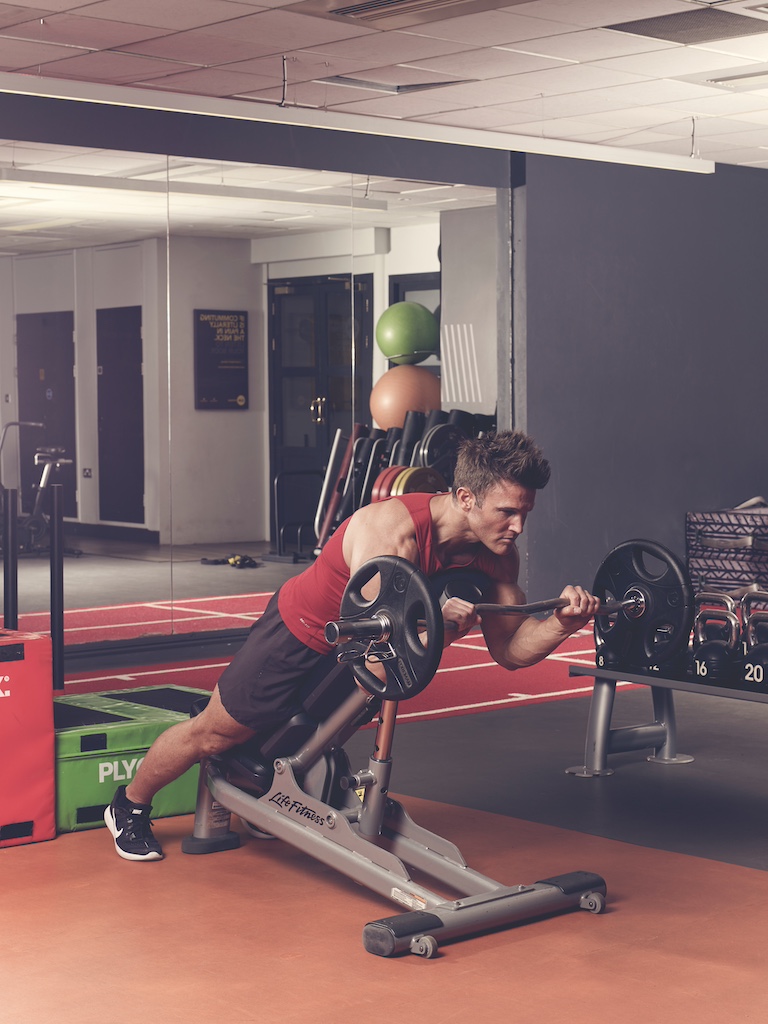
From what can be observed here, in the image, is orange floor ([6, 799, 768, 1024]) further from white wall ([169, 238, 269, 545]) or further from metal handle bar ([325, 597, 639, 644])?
white wall ([169, 238, 269, 545])

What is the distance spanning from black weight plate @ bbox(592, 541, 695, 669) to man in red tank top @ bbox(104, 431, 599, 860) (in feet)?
1.75

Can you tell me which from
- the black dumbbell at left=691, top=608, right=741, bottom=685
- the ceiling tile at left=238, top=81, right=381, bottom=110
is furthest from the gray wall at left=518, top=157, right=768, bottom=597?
the black dumbbell at left=691, top=608, right=741, bottom=685

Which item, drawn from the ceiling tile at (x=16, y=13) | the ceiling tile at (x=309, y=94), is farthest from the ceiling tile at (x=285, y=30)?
the ceiling tile at (x=309, y=94)

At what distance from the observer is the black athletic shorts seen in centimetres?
385

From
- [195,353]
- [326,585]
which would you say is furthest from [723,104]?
[326,585]

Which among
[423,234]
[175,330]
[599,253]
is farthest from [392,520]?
[599,253]

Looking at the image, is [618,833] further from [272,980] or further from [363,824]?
[272,980]

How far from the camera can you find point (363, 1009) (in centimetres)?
308

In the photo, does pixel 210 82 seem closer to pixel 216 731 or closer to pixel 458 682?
pixel 458 682

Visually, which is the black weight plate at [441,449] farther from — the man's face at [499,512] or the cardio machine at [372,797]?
the man's face at [499,512]

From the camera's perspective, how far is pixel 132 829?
4.18m

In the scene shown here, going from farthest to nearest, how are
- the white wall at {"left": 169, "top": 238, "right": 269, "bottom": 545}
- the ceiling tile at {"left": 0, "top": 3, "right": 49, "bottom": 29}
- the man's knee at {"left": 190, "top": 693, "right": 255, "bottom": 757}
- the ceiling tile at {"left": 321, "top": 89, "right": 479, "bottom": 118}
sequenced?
the white wall at {"left": 169, "top": 238, "right": 269, "bottom": 545}
the ceiling tile at {"left": 321, "top": 89, "right": 479, "bottom": 118}
the ceiling tile at {"left": 0, "top": 3, "right": 49, "bottom": 29}
the man's knee at {"left": 190, "top": 693, "right": 255, "bottom": 757}

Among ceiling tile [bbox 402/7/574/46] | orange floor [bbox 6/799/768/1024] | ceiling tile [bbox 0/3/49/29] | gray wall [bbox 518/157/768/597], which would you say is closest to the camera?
orange floor [bbox 6/799/768/1024]

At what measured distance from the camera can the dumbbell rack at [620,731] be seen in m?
5.00
